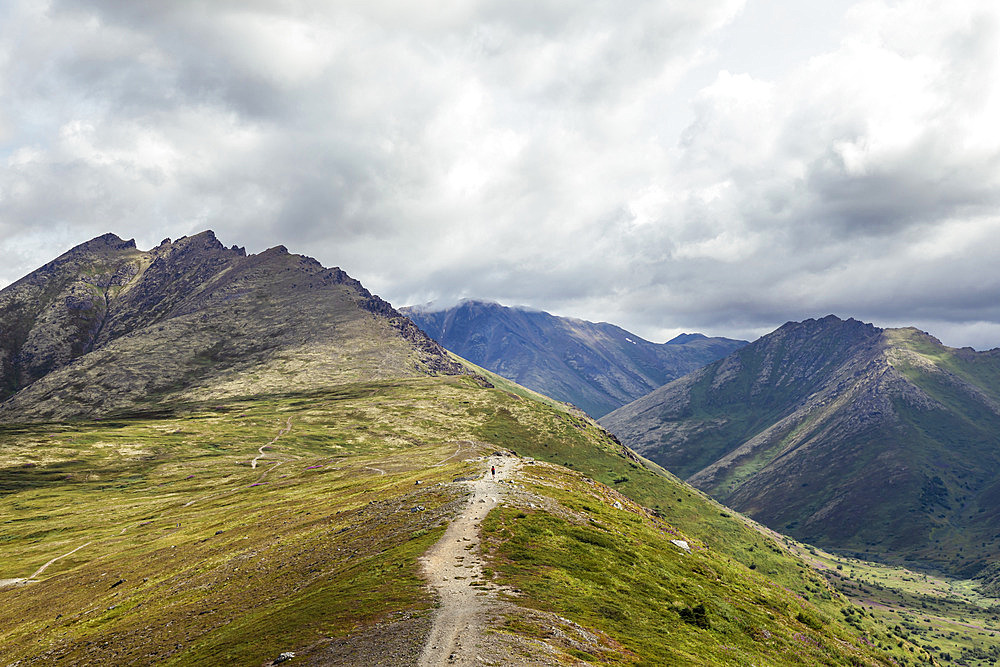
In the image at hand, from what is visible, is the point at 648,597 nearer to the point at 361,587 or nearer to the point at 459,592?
the point at 459,592

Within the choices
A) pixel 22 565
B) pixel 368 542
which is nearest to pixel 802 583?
pixel 368 542

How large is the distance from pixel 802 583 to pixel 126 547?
15145 cm

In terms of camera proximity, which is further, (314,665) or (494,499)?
(494,499)

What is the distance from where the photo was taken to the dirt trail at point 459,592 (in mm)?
26244

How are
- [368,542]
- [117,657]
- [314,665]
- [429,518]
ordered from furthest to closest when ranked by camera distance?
[429,518] → [368,542] → [117,657] → [314,665]

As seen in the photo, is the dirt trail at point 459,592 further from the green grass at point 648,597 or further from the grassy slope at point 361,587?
the green grass at point 648,597

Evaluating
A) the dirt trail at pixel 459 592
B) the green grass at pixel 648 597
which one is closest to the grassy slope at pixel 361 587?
the green grass at pixel 648 597

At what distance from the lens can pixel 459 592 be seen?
3544cm

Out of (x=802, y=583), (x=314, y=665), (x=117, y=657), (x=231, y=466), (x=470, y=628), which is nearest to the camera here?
(x=314, y=665)

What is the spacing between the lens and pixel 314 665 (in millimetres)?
26125

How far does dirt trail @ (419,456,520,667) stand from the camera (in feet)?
86.1

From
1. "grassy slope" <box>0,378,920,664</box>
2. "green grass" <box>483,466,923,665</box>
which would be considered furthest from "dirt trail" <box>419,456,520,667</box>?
"green grass" <box>483,466,923,665</box>

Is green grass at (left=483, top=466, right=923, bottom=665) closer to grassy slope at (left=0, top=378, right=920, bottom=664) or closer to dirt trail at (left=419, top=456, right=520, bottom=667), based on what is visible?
grassy slope at (left=0, top=378, right=920, bottom=664)

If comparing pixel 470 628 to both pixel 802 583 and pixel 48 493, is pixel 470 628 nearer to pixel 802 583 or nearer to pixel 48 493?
pixel 802 583
